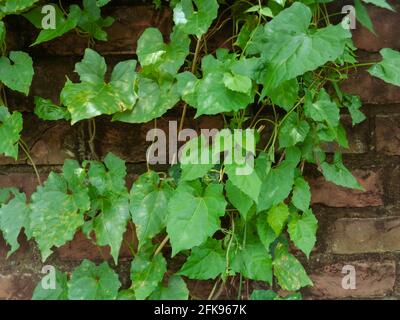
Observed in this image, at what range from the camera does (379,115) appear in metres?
0.78

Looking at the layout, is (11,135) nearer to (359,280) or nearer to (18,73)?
(18,73)

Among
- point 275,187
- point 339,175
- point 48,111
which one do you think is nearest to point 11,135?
point 48,111

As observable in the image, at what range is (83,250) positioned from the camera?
814 millimetres

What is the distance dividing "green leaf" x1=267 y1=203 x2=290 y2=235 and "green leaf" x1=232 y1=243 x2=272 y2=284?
51 millimetres

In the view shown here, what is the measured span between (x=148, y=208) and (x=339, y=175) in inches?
12.0

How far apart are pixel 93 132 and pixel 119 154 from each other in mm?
58

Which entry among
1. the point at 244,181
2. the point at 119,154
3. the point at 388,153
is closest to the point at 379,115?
the point at 388,153

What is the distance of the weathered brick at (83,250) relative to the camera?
812 mm

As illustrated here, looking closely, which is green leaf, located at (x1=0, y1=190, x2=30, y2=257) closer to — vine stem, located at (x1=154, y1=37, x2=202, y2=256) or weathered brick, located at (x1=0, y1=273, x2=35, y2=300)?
weathered brick, located at (x1=0, y1=273, x2=35, y2=300)

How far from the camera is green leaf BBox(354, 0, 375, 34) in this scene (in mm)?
703

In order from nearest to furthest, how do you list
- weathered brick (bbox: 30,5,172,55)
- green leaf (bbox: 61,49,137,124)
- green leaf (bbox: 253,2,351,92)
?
1. green leaf (bbox: 253,2,351,92)
2. green leaf (bbox: 61,49,137,124)
3. weathered brick (bbox: 30,5,172,55)

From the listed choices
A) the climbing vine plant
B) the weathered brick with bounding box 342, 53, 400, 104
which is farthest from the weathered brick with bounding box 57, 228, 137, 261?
the weathered brick with bounding box 342, 53, 400, 104

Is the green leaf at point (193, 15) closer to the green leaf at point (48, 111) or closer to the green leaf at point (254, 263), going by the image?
the green leaf at point (48, 111)

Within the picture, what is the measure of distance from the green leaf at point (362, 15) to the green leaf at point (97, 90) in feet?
1.16
